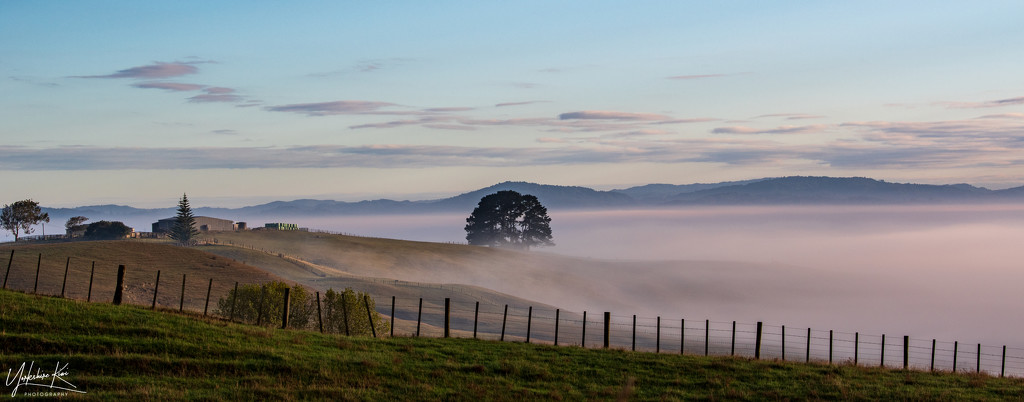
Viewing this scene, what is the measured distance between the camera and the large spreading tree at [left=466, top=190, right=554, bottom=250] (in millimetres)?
176500

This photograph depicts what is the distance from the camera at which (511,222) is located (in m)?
177

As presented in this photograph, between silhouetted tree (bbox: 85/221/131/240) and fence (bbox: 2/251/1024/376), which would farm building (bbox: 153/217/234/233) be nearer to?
silhouetted tree (bbox: 85/221/131/240)

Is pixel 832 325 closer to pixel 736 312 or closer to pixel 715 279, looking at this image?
pixel 736 312

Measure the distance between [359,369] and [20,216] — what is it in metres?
171

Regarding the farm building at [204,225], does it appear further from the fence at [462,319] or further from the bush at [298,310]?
the bush at [298,310]

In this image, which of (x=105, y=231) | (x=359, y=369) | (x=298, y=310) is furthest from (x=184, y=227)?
(x=359, y=369)

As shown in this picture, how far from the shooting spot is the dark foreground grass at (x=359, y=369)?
928 inches

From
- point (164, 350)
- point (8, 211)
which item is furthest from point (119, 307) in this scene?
point (8, 211)

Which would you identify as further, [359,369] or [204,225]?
[204,225]

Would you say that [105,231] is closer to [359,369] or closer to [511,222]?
[511,222]

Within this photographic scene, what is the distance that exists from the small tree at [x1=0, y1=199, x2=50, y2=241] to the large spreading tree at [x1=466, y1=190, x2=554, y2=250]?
91.0 m

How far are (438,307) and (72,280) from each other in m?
38.3

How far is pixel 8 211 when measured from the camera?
17162cm

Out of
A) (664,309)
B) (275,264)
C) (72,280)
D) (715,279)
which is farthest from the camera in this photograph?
(715,279)
